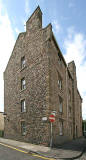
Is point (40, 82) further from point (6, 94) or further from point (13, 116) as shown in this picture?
point (6, 94)

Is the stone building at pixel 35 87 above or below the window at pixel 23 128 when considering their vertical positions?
above

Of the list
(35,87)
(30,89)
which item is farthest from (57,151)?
(30,89)

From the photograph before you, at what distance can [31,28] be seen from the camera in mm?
16703

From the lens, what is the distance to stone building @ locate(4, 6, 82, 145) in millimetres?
13242

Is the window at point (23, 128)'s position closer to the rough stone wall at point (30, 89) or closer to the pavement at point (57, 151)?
the rough stone wall at point (30, 89)

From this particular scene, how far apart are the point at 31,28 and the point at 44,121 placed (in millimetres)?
10626

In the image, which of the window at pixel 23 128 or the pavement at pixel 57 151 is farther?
the window at pixel 23 128

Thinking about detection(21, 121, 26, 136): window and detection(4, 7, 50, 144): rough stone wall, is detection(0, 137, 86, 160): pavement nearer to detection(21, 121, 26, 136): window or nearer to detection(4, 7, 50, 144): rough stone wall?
detection(4, 7, 50, 144): rough stone wall

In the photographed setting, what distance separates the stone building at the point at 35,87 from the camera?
13.2m

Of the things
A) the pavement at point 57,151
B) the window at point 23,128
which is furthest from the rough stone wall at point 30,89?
the pavement at point 57,151

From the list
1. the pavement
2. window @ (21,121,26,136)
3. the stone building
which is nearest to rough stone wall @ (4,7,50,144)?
the stone building

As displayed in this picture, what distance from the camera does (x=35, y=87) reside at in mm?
14734

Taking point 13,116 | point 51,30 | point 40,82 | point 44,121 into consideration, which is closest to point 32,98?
point 40,82

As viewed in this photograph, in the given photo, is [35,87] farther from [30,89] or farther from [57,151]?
[57,151]
